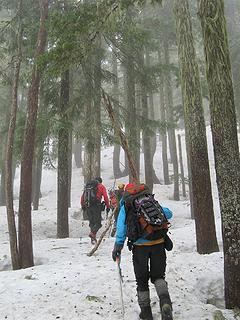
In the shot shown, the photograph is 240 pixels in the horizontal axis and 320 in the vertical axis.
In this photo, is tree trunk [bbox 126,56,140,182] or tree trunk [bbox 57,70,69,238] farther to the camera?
tree trunk [bbox 126,56,140,182]

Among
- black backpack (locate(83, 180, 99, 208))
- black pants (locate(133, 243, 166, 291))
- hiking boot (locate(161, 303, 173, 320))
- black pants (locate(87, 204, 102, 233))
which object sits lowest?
hiking boot (locate(161, 303, 173, 320))

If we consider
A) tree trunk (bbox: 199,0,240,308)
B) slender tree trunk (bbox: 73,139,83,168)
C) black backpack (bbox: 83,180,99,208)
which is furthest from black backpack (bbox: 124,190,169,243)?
slender tree trunk (bbox: 73,139,83,168)

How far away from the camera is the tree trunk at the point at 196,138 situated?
375 inches

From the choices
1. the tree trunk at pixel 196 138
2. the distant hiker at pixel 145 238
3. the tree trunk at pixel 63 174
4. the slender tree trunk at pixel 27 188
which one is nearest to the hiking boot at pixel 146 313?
the distant hiker at pixel 145 238

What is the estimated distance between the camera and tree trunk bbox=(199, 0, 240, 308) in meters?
6.07

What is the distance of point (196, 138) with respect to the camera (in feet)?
31.5

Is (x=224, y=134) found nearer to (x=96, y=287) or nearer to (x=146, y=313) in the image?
(x=146, y=313)

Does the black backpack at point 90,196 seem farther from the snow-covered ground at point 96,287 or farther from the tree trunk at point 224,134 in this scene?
the tree trunk at point 224,134

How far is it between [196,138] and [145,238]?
4532 millimetres

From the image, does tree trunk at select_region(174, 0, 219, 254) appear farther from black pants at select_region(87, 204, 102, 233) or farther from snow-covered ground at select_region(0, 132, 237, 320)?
black pants at select_region(87, 204, 102, 233)

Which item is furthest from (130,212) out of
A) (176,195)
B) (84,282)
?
(176,195)

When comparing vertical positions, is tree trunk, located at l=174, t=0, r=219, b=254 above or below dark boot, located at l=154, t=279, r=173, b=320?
above

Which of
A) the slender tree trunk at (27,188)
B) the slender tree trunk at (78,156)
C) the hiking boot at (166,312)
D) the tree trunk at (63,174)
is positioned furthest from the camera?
the slender tree trunk at (78,156)

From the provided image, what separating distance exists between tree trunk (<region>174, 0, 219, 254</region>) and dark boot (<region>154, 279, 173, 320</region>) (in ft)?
13.5
